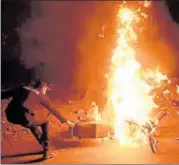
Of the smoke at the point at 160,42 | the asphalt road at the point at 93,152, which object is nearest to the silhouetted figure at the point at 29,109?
the asphalt road at the point at 93,152

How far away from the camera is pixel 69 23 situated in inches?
188

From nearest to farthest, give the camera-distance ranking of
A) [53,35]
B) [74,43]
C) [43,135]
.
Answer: [43,135] < [53,35] < [74,43]

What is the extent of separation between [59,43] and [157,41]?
1.50 m

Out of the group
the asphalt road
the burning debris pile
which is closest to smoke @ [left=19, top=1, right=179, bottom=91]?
the burning debris pile

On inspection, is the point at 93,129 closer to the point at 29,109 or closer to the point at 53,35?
the point at 29,109

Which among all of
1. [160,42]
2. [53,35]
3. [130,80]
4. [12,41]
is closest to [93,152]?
[130,80]

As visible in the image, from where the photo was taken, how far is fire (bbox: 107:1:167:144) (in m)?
5.01

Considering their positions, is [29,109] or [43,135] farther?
[43,135]

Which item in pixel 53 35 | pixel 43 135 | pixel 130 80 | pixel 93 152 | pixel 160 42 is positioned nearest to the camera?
pixel 43 135

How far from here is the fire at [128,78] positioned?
5.01 meters

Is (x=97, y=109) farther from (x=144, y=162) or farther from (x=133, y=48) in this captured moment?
(x=144, y=162)

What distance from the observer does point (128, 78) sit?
5117 mm

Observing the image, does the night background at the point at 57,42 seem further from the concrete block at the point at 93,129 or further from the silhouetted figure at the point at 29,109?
the silhouetted figure at the point at 29,109

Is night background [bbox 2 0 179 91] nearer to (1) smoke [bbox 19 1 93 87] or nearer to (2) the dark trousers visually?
(1) smoke [bbox 19 1 93 87]
